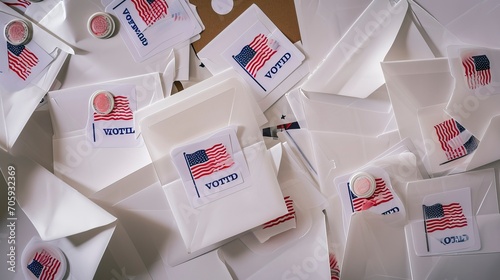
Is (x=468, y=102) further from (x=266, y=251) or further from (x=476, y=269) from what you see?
(x=266, y=251)

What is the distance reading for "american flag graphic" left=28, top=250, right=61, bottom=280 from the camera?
111 cm

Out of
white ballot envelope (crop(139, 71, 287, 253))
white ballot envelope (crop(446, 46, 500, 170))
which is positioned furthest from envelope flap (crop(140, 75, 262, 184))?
white ballot envelope (crop(446, 46, 500, 170))

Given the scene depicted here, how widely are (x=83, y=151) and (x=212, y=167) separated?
1.00 ft

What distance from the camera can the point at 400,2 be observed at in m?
1.06

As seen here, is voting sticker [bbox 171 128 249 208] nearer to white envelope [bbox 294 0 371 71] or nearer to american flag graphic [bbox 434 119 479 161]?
white envelope [bbox 294 0 371 71]

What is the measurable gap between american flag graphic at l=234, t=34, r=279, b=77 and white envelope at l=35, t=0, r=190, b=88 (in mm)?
135

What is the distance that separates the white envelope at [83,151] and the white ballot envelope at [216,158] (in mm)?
79

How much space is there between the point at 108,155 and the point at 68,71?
0.21 m

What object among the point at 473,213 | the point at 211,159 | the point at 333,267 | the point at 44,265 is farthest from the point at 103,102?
the point at 473,213

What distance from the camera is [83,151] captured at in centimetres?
112

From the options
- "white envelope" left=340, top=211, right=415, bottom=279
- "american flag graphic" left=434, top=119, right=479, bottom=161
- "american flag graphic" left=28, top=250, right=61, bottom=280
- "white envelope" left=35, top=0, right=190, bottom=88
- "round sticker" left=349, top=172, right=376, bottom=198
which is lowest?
"american flag graphic" left=28, top=250, right=61, bottom=280

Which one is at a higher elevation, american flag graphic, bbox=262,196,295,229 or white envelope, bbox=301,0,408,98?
white envelope, bbox=301,0,408,98

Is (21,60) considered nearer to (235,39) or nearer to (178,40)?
(178,40)

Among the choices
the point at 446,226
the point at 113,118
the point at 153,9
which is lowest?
the point at 446,226
